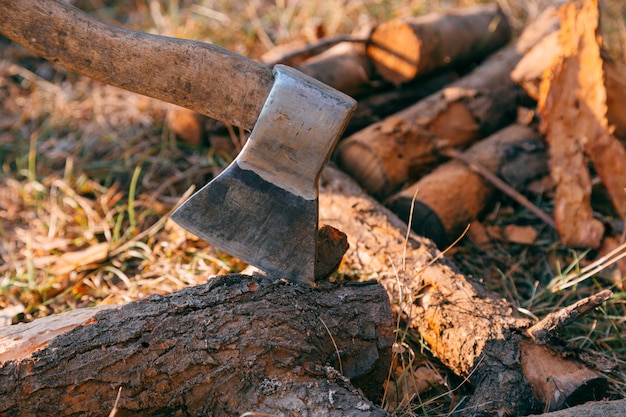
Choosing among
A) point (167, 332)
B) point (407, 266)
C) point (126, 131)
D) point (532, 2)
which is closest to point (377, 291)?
point (407, 266)

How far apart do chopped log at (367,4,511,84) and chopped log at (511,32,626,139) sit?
0.41 metres

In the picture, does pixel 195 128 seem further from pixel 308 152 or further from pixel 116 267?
pixel 308 152

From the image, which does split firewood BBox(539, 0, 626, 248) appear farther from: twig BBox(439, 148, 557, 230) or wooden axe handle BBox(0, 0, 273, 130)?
wooden axe handle BBox(0, 0, 273, 130)

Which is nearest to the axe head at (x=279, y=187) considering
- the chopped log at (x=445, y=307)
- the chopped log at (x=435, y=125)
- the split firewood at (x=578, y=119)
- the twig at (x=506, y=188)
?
the chopped log at (x=445, y=307)

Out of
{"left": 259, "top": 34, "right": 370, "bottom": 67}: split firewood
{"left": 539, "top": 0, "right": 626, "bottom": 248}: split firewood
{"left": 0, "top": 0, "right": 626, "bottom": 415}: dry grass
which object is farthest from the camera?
{"left": 259, "top": 34, "right": 370, "bottom": 67}: split firewood

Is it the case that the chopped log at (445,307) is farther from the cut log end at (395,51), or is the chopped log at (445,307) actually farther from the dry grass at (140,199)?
the cut log end at (395,51)

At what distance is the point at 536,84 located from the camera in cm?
326

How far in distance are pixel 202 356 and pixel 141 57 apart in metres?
0.96

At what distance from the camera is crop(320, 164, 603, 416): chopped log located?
6.17 feet

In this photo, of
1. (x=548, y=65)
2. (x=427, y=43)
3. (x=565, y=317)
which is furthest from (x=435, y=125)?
(x=565, y=317)

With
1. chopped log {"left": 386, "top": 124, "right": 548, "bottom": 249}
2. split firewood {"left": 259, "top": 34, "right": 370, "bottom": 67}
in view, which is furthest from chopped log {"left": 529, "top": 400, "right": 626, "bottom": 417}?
split firewood {"left": 259, "top": 34, "right": 370, "bottom": 67}

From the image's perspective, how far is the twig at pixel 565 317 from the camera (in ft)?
6.26

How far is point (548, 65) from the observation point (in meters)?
3.16

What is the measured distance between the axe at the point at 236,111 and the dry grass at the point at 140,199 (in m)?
0.60
